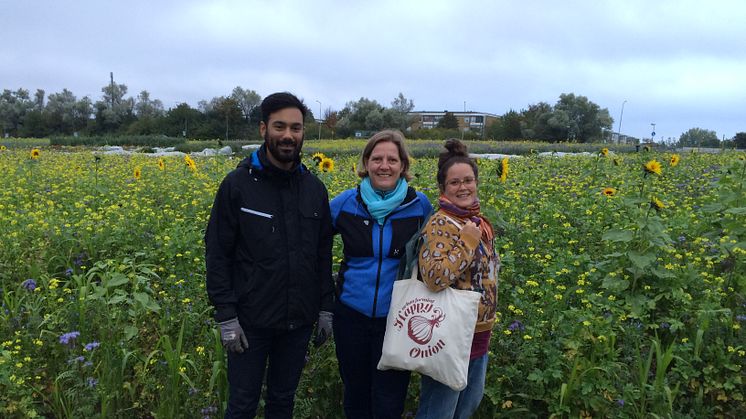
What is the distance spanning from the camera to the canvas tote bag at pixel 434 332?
1987mm

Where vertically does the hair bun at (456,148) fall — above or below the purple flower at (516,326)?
above

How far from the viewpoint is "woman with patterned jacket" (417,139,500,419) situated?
1994 millimetres

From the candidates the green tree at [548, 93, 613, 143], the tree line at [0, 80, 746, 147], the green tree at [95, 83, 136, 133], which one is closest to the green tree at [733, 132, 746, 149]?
the tree line at [0, 80, 746, 147]

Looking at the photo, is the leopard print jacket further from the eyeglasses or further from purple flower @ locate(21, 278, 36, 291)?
purple flower @ locate(21, 278, 36, 291)

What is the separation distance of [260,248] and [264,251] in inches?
0.8

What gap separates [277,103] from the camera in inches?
84.0

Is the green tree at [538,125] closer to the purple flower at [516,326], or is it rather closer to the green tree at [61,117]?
the purple flower at [516,326]

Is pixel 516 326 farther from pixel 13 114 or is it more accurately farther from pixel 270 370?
pixel 13 114

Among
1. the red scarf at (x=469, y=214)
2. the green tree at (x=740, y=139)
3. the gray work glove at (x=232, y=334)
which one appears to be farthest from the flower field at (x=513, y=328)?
the green tree at (x=740, y=139)

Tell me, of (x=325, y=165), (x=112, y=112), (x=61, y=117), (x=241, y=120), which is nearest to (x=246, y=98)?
(x=241, y=120)

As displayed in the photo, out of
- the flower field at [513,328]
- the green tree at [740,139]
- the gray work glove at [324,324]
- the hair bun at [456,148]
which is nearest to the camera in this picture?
the hair bun at [456,148]

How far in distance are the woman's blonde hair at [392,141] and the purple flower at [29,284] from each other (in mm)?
2646

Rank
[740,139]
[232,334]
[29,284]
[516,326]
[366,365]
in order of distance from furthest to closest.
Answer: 1. [740,139]
2. [29,284]
3. [516,326]
4. [366,365]
5. [232,334]

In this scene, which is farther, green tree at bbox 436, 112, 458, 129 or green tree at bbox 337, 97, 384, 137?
green tree at bbox 436, 112, 458, 129
